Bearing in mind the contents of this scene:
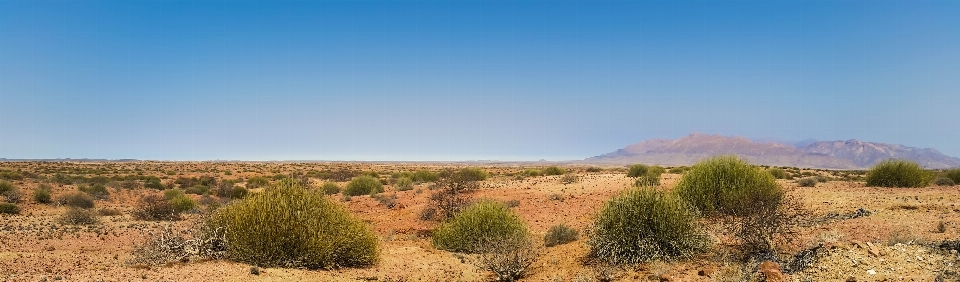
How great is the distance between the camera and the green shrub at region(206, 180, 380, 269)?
977 cm

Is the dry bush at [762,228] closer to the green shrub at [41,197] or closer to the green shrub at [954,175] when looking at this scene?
the green shrub at [954,175]

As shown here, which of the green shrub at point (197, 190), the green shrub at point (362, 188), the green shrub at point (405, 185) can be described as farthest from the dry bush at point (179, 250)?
the green shrub at point (197, 190)

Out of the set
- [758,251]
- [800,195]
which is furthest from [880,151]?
[758,251]

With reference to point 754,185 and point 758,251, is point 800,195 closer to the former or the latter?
point 754,185

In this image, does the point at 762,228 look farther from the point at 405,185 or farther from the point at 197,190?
the point at 197,190

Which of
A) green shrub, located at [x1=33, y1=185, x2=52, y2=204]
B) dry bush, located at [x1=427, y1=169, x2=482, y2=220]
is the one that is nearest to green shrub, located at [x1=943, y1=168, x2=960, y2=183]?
dry bush, located at [x1=427, y1=169, x2=482, y2=220]

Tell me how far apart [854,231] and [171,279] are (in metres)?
13.4

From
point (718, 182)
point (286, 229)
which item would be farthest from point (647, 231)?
point (286, 229)

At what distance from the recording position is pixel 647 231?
1078cm

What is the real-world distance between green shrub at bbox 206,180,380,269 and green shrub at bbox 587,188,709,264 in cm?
535

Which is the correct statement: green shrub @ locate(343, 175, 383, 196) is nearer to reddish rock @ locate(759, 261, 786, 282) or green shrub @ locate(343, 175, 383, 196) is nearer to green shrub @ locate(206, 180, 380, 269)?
green shrub @ locate(206, 180, 380, 269)

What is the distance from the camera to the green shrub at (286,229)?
9766mm

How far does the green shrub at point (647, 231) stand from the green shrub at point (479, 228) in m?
3.29

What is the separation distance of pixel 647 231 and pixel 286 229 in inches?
279
